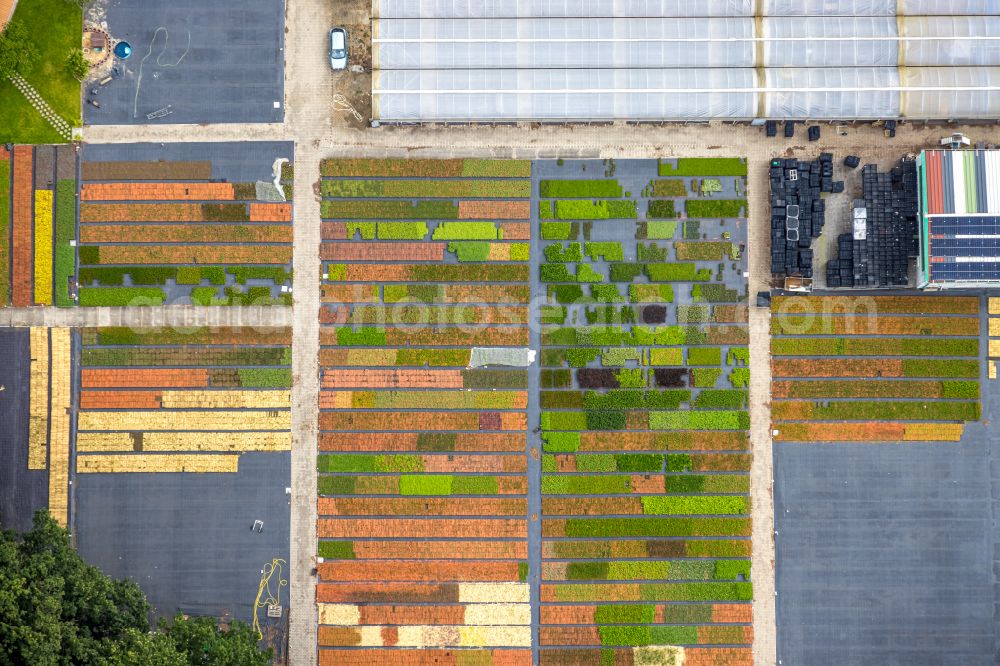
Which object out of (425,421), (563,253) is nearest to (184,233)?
(425,421)

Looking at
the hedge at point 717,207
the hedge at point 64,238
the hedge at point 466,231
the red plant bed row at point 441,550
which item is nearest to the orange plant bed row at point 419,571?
the red plant bed row at point 441,550

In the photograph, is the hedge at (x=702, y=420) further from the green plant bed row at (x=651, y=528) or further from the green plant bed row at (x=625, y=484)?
the green plant bed row at (x=651, y=528)

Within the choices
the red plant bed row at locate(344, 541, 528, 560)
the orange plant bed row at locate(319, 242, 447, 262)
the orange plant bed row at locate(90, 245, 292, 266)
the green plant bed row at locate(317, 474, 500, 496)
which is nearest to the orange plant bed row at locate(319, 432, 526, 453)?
the green plant bed row at locate(317, 474, 500, 496)

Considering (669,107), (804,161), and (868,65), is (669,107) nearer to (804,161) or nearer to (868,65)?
(804,161)

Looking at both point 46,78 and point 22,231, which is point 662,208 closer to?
point 46,78

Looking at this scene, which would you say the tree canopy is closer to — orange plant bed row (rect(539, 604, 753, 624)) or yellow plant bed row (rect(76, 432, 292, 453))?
yellow plant bed row (rect(76, 432, 292, 453))
